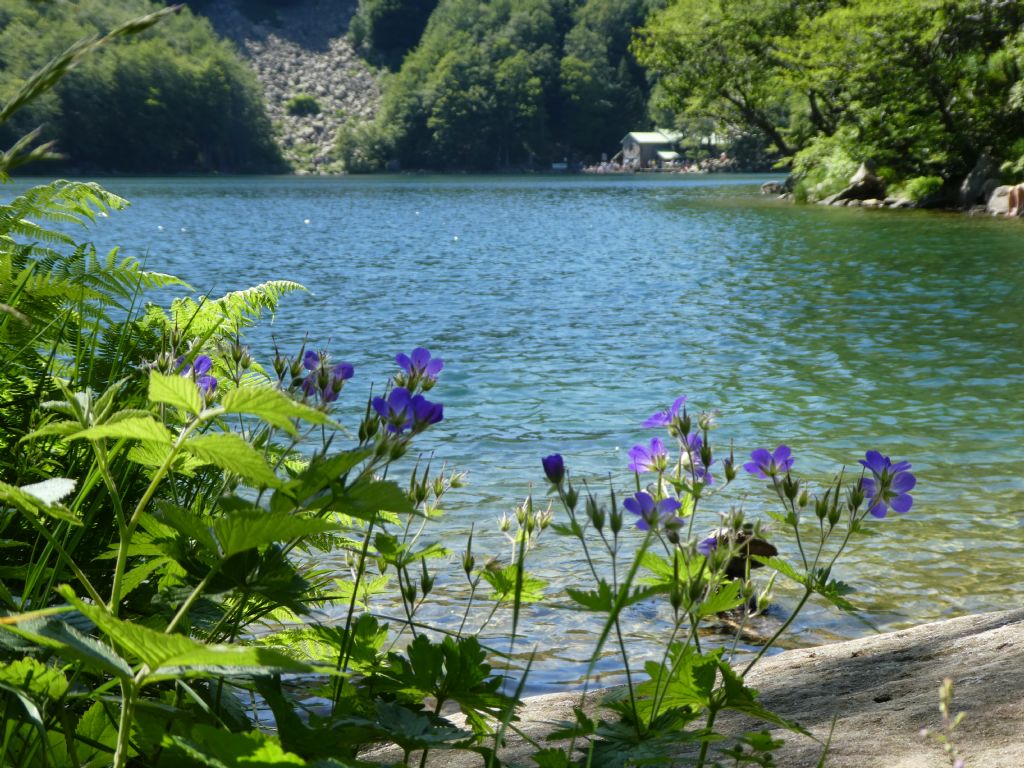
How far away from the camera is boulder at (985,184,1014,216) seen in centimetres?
2861

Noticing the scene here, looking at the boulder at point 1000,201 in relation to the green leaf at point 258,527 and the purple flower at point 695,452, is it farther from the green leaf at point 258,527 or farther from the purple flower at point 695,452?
the green leaf at point 258,527

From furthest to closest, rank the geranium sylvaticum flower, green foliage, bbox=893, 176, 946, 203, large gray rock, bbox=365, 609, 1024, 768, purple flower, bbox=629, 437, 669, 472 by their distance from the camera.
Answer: green foliage, bbox=893, 176, 946, 203 → large gray rock, bbox=365, 609, 1024, 768 → purple flower, bbox=629, 437, 669, 472 → the geranium sylvaticum flower

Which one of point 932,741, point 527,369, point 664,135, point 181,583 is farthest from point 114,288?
point 664,135

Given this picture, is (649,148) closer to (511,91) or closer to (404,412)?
(511,91)

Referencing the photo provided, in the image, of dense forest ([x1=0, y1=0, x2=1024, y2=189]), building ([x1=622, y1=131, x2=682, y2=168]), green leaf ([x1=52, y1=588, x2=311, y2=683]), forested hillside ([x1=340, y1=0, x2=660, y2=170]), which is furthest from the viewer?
building ([x1=622, y1=131, x2=682, y2=168])

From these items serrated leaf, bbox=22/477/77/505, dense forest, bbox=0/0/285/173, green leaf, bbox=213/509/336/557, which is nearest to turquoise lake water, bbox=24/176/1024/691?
green leaf, bbox=213/509/336/557

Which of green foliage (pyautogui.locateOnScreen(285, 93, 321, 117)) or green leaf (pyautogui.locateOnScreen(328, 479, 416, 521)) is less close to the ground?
green foliage (pyautogui.locateOnScreen(285, 93, 321, 117))

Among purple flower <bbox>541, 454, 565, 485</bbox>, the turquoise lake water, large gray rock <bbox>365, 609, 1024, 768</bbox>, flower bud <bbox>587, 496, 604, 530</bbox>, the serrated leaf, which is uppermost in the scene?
the serrated leaf

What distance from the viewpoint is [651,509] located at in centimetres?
152

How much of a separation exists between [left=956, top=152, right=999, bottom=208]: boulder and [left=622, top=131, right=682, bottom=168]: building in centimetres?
9536

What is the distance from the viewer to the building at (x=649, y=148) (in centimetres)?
12581

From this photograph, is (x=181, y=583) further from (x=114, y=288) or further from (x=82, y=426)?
(x=114, y=288)

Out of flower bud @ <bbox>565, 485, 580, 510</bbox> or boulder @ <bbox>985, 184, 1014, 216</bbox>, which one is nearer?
flower bud @ <bbox>565, 485, 580, 510</bbox>

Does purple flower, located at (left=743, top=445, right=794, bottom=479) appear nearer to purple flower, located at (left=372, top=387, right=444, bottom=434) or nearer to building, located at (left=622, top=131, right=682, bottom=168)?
purple flower, located at (left=372, top=387, right=444, bottom=434)
